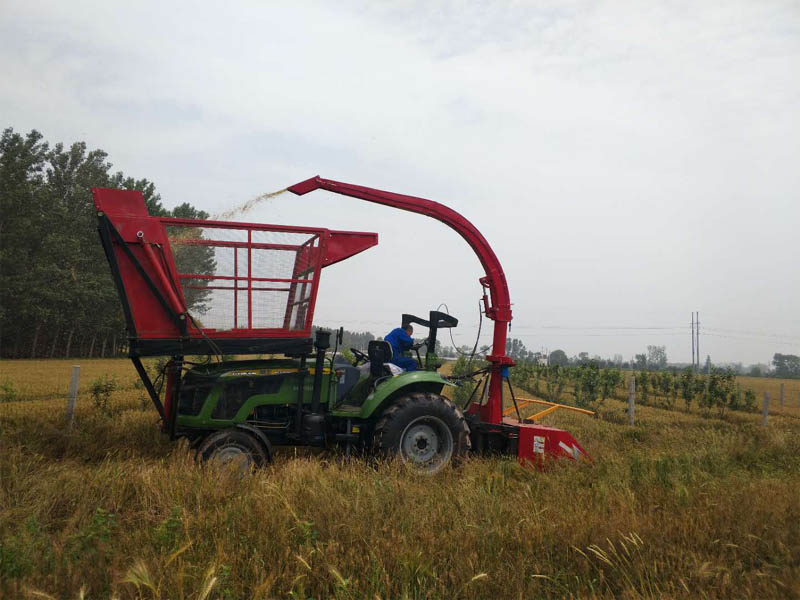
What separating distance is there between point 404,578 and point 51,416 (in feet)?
25.9

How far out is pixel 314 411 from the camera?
21.0ft

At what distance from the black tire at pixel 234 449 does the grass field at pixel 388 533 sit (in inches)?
9.2

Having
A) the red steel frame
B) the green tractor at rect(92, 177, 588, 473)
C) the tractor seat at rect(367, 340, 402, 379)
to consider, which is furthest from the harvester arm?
the tractor seat at rect(367, 340, 402, 379)

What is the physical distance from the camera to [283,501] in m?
4.23

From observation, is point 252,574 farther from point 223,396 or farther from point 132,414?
point 132,414

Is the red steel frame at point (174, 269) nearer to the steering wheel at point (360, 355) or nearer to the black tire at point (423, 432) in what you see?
the steering wheel at point (360, 355)

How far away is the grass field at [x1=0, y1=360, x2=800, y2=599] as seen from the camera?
10.2ft

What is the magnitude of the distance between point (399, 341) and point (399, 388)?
802 mm

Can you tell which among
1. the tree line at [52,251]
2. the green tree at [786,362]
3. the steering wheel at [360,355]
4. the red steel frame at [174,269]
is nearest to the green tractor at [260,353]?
the red steel frame at [174,269]

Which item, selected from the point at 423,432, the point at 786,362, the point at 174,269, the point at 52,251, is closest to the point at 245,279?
the point at 174,269

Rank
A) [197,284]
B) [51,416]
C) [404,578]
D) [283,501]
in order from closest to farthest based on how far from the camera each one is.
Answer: [404,578] → [283,501] → [197,284] → [51,416]

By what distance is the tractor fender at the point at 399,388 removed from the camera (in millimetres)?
6375

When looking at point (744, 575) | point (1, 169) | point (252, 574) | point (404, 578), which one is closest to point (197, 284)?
point (252, 574)

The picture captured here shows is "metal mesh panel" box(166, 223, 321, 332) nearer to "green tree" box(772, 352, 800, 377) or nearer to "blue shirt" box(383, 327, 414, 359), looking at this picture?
"blue shirt" box(383, 327, 414, 359)
